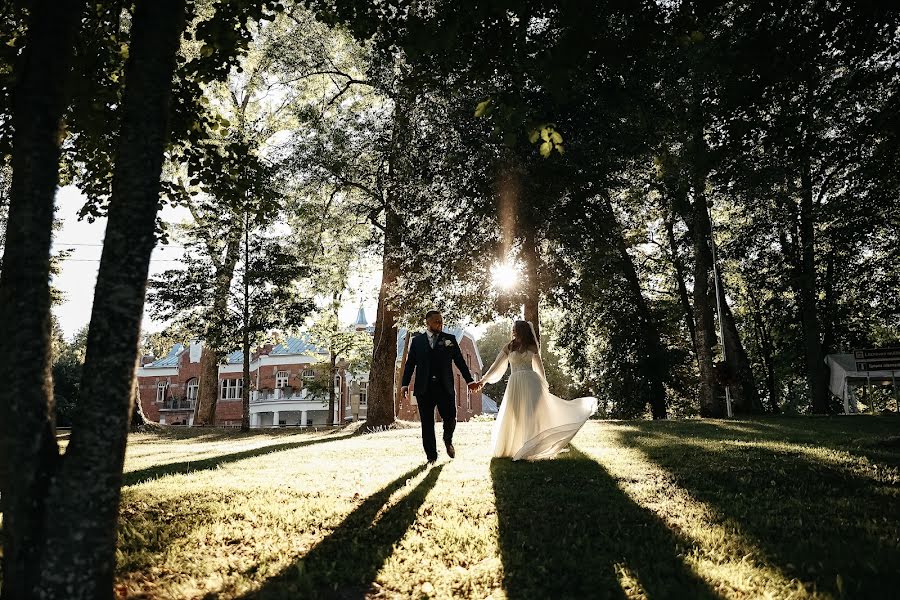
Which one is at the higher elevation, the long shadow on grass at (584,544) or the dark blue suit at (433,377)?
the dark blue suit at (433,377)

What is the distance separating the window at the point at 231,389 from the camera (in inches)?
1981

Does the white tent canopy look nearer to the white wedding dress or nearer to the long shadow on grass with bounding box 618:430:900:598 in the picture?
the long shadow on grass with bounding box 618:430:900:598

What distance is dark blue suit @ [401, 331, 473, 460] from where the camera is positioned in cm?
816

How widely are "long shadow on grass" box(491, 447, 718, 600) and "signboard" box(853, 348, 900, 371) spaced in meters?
15.7

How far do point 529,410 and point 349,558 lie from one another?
4.72 metres

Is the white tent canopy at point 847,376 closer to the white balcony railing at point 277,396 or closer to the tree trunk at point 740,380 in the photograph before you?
the tree trunk at point 740,380

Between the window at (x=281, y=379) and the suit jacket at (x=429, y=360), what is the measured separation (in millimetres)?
44731

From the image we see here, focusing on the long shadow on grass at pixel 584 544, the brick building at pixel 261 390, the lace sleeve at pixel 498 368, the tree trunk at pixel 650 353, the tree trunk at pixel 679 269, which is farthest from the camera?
the brick building at pixel 261 390

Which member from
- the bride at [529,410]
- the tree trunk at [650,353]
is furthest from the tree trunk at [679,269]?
the bride at [529,410]

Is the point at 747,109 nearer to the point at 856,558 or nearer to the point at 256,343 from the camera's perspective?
the point at 856,558

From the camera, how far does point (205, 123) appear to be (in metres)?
6.52

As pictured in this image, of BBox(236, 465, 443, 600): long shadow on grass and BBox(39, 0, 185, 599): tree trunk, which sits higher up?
BBox(39, 0, 185, 599): tree trunk

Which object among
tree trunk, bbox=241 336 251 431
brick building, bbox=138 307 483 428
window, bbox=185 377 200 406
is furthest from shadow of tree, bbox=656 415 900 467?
window, bbox=185 377 200 406

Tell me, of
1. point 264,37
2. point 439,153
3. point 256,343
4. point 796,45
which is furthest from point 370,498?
point 264,37
